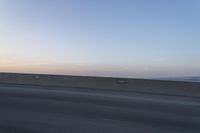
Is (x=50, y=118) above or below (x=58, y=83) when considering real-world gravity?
below

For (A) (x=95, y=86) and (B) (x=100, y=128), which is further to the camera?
(A) (x=95, y=86)

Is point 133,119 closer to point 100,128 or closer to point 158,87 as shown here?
point 100,128

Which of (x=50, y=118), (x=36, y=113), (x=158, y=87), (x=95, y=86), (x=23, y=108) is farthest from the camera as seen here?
(x=95, y=86)

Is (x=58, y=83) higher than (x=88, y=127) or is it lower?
higher

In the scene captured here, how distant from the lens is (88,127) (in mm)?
11336

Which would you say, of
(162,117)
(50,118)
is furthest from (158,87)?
(50,118)

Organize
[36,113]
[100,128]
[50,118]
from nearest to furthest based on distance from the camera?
[100,128] < [50,118] < [36,113]

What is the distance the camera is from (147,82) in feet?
83.2

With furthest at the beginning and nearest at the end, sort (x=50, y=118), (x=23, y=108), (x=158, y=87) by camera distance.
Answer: (x=158, y=87) → (x=23, y=108) → (x=50, y=118)

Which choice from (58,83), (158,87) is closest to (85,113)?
(158,87)

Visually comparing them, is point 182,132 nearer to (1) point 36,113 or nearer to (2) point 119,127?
(2) point 119,127

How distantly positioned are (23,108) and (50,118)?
2743 millimetres

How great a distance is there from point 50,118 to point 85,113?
1.74 m

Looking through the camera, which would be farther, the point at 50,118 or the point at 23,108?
the point at 23,108
